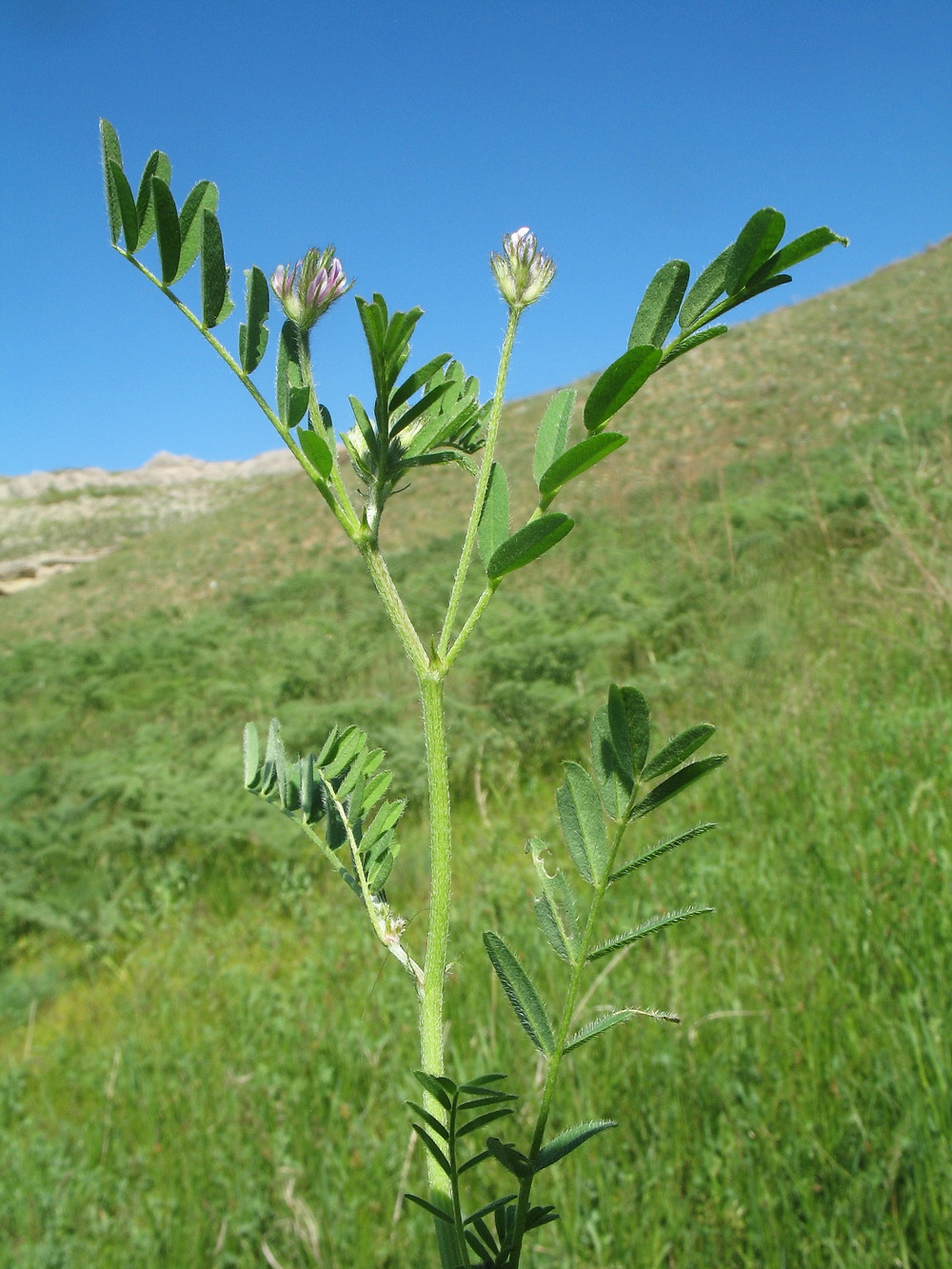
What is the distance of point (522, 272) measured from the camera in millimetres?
426

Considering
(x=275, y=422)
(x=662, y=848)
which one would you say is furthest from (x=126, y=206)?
(x=662, y=848)

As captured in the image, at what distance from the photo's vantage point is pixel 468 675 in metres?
4.22

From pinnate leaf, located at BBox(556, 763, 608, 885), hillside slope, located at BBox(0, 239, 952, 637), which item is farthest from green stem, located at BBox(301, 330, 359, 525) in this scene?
hillside slope, located at BBox(0, 239, 952, 637)

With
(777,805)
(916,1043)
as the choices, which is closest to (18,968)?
(777,805)

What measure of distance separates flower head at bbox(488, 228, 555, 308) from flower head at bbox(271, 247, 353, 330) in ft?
0.26

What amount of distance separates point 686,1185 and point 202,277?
1.33 metres

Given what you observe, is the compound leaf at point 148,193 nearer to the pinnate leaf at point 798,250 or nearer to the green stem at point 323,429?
the green stem at point 323,429

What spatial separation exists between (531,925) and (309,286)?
184cm

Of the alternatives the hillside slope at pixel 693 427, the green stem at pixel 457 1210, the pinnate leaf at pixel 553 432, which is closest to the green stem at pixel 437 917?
the green stem at pixel 457 1210

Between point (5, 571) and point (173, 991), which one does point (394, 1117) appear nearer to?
point (173, 991)

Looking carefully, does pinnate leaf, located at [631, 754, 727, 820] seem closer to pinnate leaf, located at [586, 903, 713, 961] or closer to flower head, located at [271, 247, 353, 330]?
pinnate leaf, located at [586, 903, 713, 961]

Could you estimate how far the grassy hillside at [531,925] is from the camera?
4.05 feet

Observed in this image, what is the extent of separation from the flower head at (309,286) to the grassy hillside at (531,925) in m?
0.38

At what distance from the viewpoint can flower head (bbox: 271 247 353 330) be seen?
435 mm
